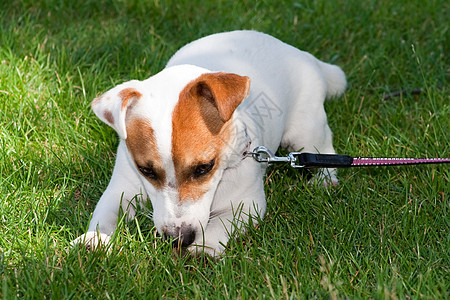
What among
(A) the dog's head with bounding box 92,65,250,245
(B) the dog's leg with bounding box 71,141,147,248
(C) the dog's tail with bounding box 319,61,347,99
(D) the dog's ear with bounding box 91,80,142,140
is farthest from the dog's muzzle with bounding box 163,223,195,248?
(C) the dog's tail with bounding box 319,61,347,99

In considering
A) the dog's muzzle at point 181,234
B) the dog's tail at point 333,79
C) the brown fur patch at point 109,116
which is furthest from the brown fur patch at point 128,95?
the dog's tail at point 333,79

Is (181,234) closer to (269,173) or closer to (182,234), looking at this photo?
(182,234)

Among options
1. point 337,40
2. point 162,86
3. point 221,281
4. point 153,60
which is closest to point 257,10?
point 337,40

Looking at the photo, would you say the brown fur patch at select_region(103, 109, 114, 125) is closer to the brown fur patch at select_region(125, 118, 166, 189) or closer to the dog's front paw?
the brown fur patch at select_region(125, 118, 166, 189)

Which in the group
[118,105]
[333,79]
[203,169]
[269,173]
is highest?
[118,105]

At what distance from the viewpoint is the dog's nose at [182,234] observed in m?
2.91

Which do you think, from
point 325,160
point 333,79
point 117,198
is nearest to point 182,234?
point 117,198

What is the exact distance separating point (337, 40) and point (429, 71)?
954 millimetres

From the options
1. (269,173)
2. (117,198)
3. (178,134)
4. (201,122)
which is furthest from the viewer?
(269,173)

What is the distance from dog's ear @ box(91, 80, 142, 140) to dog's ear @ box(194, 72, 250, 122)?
1.10 ft

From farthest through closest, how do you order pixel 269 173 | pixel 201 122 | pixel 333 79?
pixel 333 79
pixel 269 173
pixel 201 122

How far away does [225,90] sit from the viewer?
9.37 ft

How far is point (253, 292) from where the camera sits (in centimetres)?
278

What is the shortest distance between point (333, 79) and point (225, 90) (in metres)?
1.88
